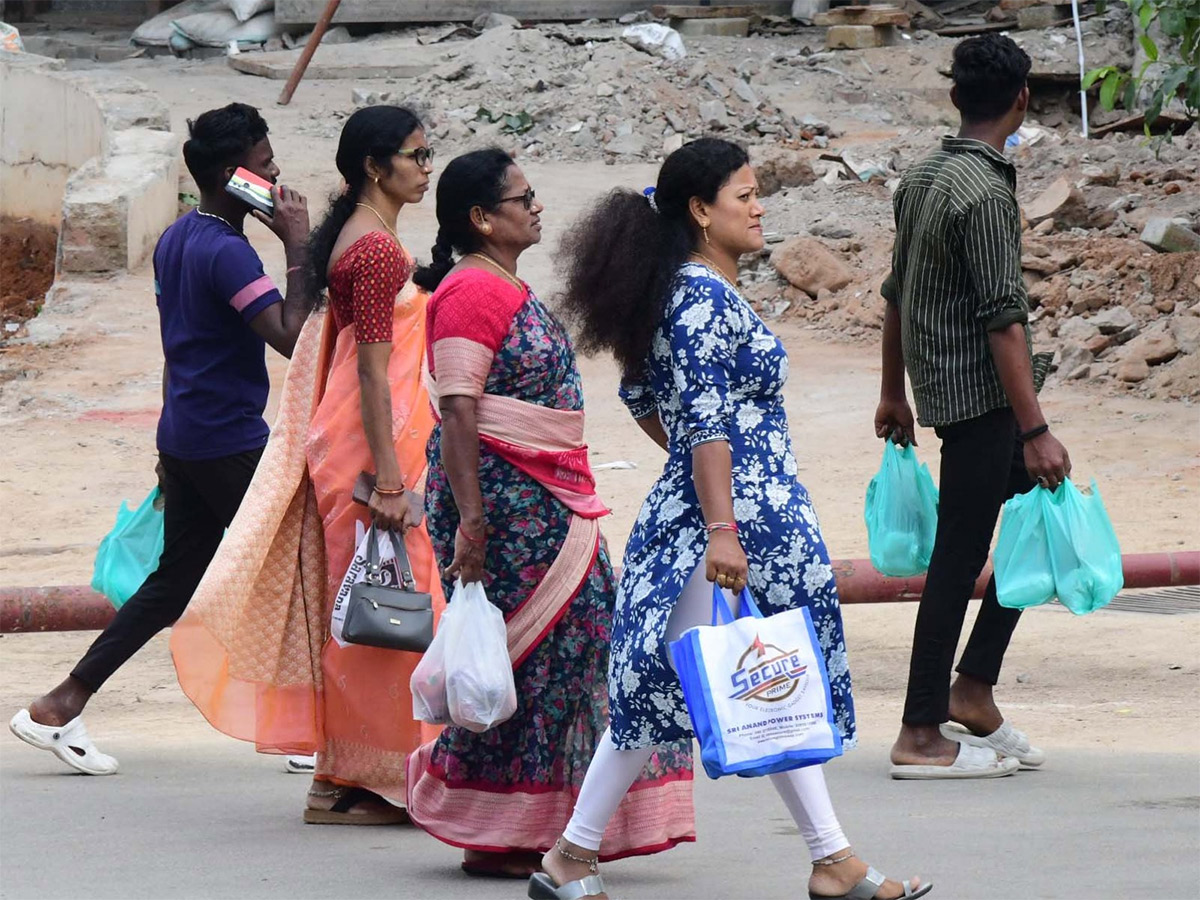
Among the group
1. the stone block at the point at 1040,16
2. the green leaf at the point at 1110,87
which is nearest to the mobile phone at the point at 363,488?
the green leaf at the point at 1110,87

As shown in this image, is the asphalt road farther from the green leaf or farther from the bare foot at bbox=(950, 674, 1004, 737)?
the green leaf

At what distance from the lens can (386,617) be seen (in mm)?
4328

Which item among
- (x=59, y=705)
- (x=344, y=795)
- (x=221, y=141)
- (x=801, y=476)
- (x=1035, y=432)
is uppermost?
(x=221, y=141)

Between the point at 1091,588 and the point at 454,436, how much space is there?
171 centimetres

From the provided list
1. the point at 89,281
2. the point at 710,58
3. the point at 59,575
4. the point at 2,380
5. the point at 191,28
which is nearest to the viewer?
the point at 59,575

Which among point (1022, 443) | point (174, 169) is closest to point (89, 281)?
point (174, 169)

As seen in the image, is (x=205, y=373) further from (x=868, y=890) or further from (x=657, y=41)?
(x=657, y=41)

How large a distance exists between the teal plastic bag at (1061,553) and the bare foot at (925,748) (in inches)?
17.4

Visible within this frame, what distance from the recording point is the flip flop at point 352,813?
462 cm

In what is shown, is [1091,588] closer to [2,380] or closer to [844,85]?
[2,380]

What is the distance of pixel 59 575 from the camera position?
837cm

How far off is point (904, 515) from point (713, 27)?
19.8 meters

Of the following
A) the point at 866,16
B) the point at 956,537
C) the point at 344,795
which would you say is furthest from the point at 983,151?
the point at 866,16

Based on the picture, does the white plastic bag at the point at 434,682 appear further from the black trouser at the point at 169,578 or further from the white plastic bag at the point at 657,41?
the white plastic bag at the point at 657,41
